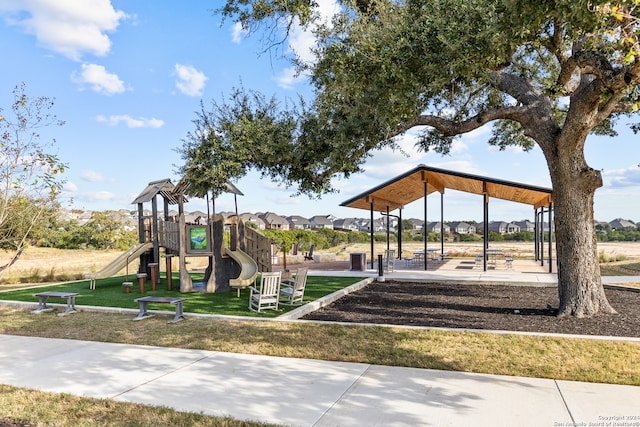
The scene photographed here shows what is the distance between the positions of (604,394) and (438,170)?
11.9 meters

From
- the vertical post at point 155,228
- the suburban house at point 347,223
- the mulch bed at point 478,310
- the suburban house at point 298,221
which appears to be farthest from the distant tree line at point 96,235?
the suburban house at point 347,223

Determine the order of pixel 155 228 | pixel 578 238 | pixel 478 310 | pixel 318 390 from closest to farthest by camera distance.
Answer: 1. pixel 318 390
2. pixel 578 238
3. pixel 478 310
4. pixel 155 228

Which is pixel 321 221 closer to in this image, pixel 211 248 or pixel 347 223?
pixel 347 223

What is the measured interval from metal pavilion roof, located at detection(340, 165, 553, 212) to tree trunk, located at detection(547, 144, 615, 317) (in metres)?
7.02

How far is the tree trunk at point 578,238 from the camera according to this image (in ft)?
27.7

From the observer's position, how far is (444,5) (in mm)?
6801

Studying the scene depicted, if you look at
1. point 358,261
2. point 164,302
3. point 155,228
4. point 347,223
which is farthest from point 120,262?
point 347,223

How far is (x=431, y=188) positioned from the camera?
2100cm

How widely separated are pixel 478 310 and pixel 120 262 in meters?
11.7

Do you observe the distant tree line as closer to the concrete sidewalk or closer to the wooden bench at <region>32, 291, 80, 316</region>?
the wooden bench at <region>32, 291, 80, 316</region>

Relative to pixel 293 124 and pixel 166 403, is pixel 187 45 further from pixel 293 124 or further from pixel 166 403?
pixel 166 403

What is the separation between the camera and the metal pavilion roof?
15930 mm

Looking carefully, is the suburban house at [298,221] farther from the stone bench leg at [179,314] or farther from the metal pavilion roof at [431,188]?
the stone bench leg at [179,314]

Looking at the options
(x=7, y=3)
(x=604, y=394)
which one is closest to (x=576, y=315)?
(x=604, y=394)
